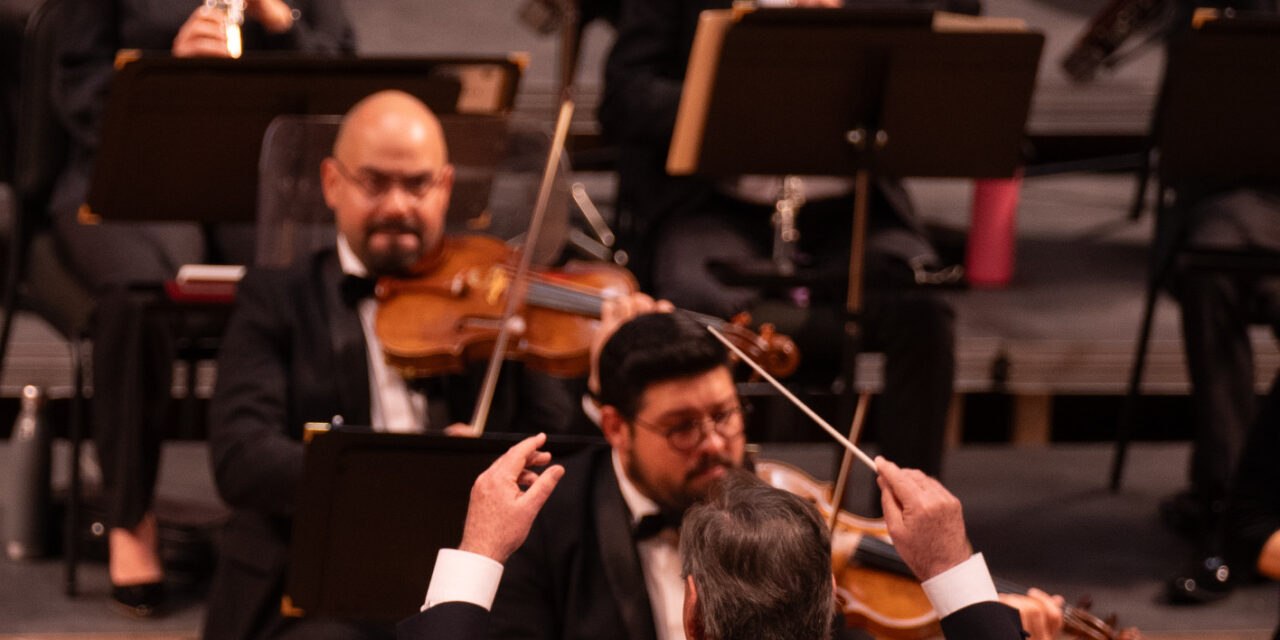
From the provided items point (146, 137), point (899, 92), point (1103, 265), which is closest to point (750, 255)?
point (899, 92)

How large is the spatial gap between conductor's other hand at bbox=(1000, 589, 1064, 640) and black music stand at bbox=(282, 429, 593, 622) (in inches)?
23.9

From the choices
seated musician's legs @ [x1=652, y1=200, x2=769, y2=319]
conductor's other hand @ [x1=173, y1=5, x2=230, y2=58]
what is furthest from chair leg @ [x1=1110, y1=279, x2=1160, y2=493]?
conductor's other hand @ [x1=173, y1=5, x2=230, y2=58]

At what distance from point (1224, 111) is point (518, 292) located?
1587mm

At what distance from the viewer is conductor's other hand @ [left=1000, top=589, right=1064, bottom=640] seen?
1850 millimetres

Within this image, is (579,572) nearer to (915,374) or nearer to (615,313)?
(615,313)

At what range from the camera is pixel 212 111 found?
2879 mm

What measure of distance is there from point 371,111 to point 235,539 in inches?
31.0

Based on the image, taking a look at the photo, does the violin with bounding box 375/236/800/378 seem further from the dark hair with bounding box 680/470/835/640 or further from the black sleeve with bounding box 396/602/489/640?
the dark hair with bounding box 680/470/835/640

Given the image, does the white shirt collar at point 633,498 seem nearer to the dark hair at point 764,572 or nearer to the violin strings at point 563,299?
the violin strings at point 563,299

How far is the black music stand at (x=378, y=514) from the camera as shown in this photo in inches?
78.6

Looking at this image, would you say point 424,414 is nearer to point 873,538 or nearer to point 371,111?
point 371,111

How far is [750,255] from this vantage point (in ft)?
11.6

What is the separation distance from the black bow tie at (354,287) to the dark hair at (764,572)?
131 cm

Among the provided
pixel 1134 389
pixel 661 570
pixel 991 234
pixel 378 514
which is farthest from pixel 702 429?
pixel 991 234
